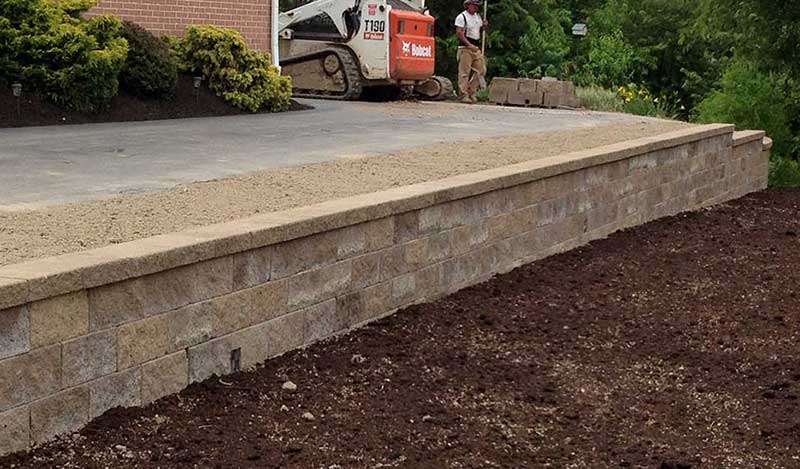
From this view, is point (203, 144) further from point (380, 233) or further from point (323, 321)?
point (323, 321)

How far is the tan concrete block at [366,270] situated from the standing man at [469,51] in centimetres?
1681

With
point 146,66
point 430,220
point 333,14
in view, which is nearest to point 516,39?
point 333,14

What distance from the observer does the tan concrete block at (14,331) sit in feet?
17.0

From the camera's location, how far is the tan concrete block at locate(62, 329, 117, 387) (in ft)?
18.3

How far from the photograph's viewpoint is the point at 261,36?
809 inches

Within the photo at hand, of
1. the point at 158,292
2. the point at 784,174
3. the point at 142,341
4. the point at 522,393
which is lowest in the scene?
the point at 784,174

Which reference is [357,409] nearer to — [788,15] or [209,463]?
[209,463]

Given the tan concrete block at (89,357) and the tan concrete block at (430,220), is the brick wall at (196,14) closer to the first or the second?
the tan concrete block at (430,220)

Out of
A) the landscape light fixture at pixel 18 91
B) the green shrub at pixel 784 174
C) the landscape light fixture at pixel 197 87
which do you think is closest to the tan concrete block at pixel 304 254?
the landscape light fixture at pixel 18 91

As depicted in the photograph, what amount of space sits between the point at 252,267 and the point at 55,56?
921cm

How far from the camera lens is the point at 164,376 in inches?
247

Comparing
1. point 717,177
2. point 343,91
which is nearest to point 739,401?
point 717,177

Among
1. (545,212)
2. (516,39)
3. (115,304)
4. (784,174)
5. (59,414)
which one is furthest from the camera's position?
(516,39)

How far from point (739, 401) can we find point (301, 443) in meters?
2.62
